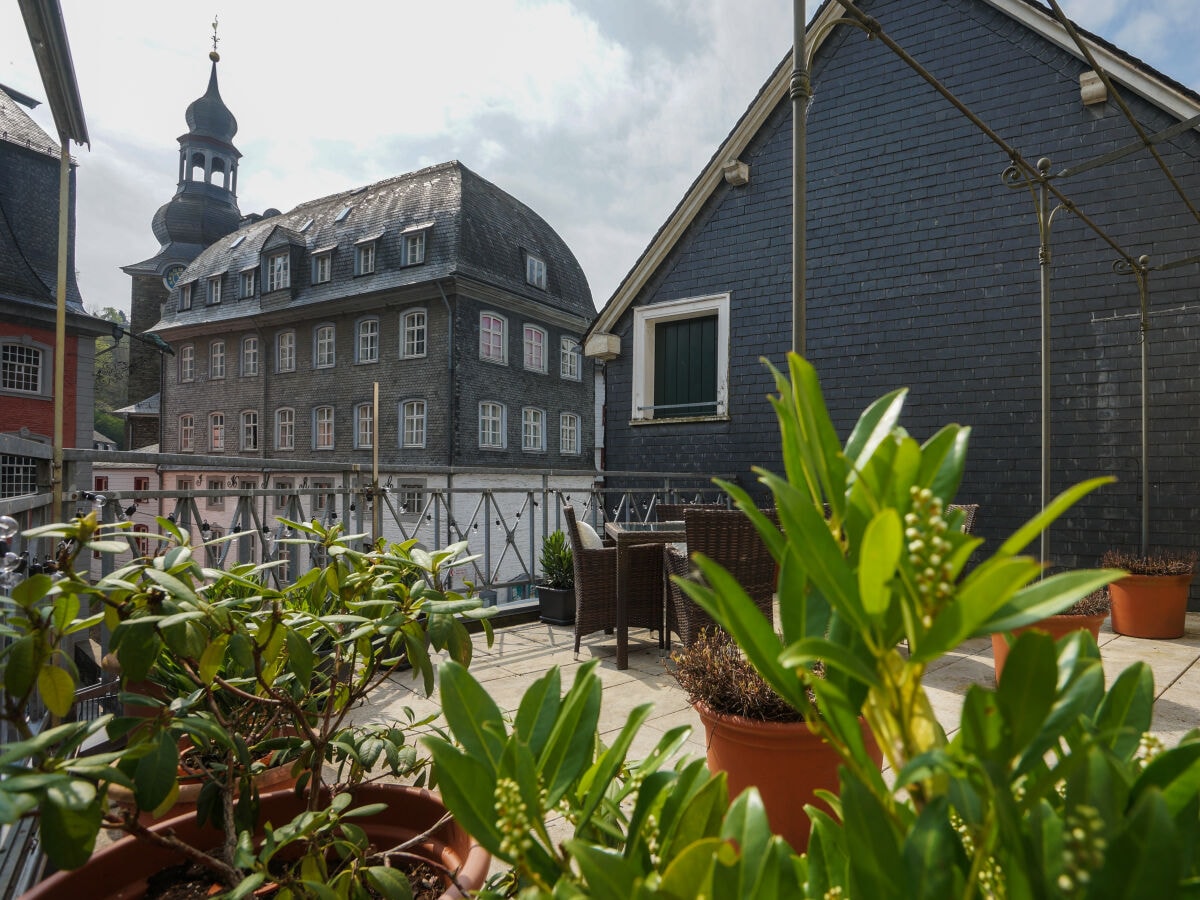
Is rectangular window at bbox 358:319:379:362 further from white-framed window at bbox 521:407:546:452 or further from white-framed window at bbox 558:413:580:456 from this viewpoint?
white-framed window at bbox 558:413:580:456

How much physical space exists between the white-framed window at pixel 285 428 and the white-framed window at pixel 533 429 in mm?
7201

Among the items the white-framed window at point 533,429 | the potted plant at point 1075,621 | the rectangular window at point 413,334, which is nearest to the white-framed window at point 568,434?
the white-framed window at point 533,429

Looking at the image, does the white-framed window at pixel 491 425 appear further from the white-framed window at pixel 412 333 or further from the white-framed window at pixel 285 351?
the white-framed window at pixel 285 351

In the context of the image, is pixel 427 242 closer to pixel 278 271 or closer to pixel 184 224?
pixel 278 271

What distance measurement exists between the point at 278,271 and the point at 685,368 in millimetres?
18099

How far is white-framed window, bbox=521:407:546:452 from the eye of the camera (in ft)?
66.2

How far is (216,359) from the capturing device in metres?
23.4

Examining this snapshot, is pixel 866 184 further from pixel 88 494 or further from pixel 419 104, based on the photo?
pixel 88 494

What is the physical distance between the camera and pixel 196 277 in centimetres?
2458

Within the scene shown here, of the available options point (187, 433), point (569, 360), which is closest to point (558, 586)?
point (569, 360)

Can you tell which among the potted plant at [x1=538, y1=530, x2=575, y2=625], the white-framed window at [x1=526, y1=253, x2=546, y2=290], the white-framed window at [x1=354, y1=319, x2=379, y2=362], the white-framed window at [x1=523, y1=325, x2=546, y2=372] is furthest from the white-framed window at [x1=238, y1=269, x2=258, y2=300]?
the potted plant at [x1=538, y1=530, x2=575, y2=625]

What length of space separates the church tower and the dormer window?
8660 millimetres

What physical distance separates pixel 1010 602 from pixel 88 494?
297cm

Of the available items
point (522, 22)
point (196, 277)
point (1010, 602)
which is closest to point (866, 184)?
point (522, 22)
